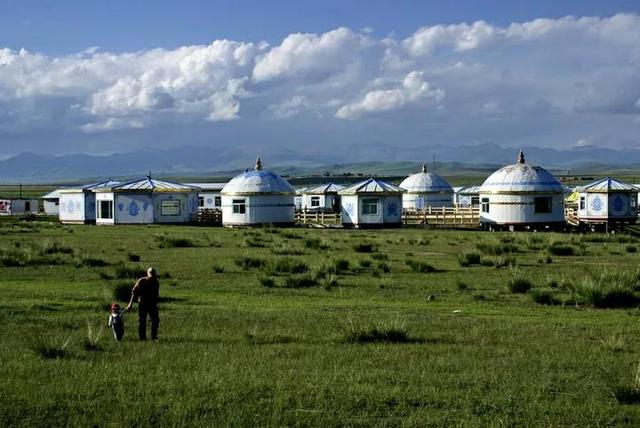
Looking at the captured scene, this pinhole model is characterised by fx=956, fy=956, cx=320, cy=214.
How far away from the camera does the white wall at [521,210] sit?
162 ft

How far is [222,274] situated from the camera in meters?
23.0

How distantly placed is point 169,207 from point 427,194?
1827 cm

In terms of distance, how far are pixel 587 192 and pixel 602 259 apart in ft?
88.3

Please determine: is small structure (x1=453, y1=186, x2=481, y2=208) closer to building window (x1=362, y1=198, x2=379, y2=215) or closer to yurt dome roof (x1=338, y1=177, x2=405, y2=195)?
yurt dome roof (x1=338, y1=177, x2=405, y2=195)

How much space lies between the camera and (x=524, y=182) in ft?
162

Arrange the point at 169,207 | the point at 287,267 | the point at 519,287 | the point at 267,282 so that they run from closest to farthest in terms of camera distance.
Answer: the point at 519,287 < the point at 267,282 < the point at 287,267 < the point at 169,207

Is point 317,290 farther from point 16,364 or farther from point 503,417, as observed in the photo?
point 503,417

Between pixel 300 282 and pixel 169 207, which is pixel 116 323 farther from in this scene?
pixel 169 207

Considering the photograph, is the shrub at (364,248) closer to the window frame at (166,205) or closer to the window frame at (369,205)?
the window frame at (369,205)

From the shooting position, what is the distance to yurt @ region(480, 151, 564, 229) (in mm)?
49312

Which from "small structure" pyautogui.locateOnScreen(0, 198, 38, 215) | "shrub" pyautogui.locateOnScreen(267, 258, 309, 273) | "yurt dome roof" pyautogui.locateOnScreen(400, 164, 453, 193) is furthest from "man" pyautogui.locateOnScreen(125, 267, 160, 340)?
"small structure" pyautogui.locateOnScreen(0, 198, 38, 215)

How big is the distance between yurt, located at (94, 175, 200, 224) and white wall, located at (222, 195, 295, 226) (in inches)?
158

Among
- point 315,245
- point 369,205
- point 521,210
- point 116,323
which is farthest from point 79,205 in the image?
point 116,323

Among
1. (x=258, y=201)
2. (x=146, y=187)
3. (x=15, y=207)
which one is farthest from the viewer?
(x=15, y=207)
